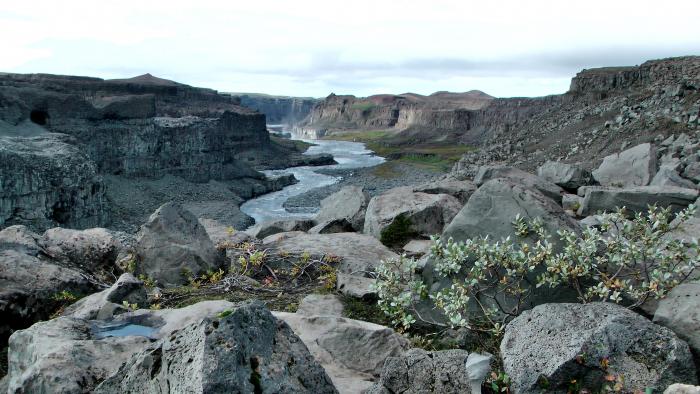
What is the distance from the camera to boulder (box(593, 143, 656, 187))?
16.6m

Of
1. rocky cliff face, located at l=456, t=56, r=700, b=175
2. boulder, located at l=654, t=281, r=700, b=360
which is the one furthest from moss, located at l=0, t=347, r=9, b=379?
rocky cliff face, located at l=456, t=56, r=700, b=175

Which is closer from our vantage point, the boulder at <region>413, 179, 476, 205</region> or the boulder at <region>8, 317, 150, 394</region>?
the boulder at <region>8, 317, 150, 394</region>

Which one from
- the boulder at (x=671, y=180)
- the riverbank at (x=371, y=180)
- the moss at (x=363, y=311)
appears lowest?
the riverbank at (x=371, y=180)

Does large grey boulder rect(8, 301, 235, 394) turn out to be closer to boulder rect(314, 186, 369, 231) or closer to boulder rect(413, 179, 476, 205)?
boulder rect(314, 186, 369, 231)

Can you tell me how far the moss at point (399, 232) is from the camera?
1277 centimetres

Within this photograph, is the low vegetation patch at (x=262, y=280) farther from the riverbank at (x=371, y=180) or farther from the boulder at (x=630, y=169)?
the riverbank at (x=371, y=180)

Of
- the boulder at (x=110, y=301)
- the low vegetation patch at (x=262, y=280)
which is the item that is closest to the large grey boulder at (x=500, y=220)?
the low vegetation patch at (x=262, y=280)

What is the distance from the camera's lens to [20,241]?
29.8 feet

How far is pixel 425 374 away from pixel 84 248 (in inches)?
300

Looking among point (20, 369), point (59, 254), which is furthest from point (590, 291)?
point (59, 254)

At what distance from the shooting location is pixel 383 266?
752 cm

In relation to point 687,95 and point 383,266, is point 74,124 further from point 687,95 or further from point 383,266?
point 383,266

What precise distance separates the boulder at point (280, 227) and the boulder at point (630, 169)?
913 centimetres

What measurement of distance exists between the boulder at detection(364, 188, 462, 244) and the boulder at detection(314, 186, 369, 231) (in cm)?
221
